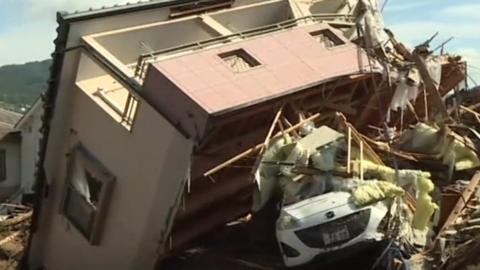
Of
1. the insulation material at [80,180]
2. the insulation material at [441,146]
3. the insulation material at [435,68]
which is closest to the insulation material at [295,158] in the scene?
the insulation material at [441,146]

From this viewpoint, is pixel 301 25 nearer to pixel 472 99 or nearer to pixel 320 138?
→ pixel 320 138

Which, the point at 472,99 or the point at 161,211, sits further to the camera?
the point at 472,99

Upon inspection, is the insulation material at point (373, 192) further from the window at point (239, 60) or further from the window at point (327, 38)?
the window at point (327, 38)

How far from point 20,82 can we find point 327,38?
5102 inches

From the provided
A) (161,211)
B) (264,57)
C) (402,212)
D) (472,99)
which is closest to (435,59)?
(472,99)

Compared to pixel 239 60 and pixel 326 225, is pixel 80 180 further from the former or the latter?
pixel 326 225

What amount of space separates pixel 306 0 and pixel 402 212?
6.01 meters

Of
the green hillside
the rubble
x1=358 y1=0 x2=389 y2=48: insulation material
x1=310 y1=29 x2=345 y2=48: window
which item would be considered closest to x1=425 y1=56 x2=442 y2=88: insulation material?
x1=358 y1=0 x2=389 y2=48: insulation material

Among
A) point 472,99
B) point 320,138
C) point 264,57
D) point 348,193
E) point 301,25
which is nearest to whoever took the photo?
point 348,193

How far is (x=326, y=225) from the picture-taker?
9477 millimetres

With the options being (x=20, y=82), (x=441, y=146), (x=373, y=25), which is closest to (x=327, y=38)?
(x=373, y=25)

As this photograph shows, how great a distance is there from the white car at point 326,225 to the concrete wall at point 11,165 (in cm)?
2365

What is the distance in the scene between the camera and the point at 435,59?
1274 centimetres

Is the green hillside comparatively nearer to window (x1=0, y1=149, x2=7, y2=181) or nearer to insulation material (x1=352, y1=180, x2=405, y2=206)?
window (x1=0, y1=149, x2=7, y2=181)
